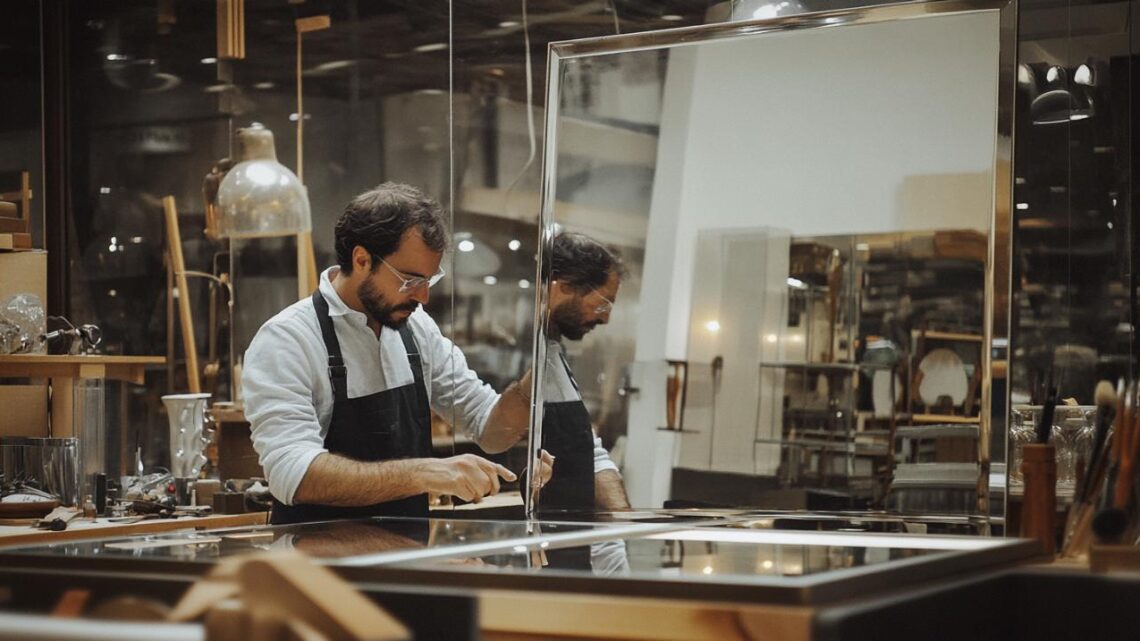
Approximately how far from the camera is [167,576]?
1488mm

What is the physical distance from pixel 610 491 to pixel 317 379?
77 cm

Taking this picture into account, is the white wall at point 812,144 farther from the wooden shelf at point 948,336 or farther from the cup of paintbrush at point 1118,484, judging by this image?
the cup of paintbrush at point 1118,484

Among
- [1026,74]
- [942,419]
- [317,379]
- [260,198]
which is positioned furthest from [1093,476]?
[260,198]

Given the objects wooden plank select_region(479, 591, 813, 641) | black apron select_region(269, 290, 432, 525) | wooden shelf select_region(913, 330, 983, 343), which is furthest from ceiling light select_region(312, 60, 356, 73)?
wooden plank select_region(479, 591, 813, 641)

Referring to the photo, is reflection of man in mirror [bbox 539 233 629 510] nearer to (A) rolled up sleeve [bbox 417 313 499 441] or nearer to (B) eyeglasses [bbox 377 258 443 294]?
(A) rolled up sleeve [bbox 417 313 499 441]

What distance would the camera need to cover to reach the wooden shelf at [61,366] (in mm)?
4168

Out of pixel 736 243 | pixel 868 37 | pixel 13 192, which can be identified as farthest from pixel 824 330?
pixel 13 192

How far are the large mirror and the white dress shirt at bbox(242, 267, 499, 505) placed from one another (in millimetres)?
414

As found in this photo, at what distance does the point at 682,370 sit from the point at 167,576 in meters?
1.10

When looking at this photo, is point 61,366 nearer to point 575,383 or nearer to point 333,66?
point 333,66

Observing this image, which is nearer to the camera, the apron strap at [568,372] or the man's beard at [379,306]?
the apron strap at [568,372]

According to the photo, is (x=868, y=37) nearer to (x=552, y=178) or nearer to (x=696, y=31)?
(x=696, y=31)

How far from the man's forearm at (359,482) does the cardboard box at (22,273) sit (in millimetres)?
2229

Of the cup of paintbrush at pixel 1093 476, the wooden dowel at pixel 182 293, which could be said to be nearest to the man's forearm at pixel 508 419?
the cup of paintbrush at pixel 1093 476
